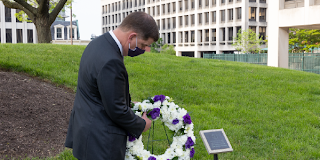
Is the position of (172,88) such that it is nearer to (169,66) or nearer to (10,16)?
(169,66)

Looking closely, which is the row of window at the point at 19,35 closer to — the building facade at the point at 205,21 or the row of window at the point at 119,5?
the building facade at the point at 205,21

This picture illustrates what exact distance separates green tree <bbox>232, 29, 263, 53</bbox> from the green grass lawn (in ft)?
121

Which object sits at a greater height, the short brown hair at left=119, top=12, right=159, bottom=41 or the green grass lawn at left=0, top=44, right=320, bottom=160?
the short brown hair at left=119, top=12, right=159, bottom=41

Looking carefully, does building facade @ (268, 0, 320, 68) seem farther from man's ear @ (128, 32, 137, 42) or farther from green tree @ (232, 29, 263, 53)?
green tree @ (232, 29, 263, 53)

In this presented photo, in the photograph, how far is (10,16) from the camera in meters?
47.8

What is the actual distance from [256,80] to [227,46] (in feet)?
153

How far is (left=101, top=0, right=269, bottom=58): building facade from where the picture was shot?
179ft

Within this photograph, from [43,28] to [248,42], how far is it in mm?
40252

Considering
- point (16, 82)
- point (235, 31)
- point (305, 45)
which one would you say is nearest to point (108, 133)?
point (16, 82)

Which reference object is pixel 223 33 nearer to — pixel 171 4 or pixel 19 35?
pixel 171 4

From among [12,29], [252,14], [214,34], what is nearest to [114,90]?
[12,29]

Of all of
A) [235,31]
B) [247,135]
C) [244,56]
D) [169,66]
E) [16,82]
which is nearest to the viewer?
[247,135]

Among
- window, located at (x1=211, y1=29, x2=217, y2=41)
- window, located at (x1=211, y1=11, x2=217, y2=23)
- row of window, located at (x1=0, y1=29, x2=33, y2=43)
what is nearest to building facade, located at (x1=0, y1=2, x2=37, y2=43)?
row of window, located at (x1=0, y1=29, x2=33, y2=43)

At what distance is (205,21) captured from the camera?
61250 mm
